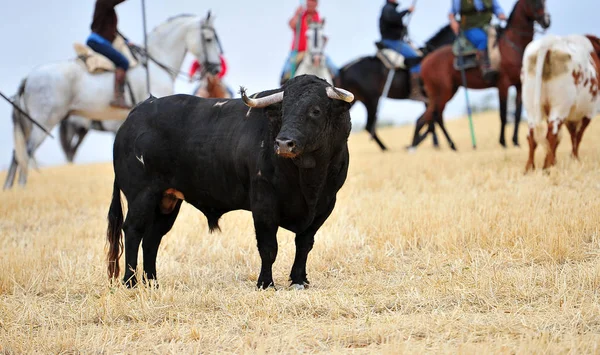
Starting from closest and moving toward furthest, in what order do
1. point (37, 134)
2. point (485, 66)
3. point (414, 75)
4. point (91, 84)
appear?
1. point (91, 84)
2. point (37, 134)
3. point (485, 66)
4. point (414, 75)

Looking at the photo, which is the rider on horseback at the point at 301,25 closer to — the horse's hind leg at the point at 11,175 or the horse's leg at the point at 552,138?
the horse's hind leg at the point at 11,175

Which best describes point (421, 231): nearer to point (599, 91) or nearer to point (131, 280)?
point (131, 280)

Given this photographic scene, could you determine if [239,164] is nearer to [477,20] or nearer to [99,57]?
[99,57]

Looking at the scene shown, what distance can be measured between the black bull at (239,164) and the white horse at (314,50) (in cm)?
1128

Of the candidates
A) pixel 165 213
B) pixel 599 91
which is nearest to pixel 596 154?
pixel 599 91

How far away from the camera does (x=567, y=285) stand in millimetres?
5746

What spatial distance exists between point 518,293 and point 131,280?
118 inches

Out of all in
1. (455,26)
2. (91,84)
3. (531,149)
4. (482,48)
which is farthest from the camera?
(455,26)

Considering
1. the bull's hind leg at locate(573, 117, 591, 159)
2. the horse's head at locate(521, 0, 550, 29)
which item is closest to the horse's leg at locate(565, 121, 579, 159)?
the bull's hind leg at locate(573, 117, 591, 159)

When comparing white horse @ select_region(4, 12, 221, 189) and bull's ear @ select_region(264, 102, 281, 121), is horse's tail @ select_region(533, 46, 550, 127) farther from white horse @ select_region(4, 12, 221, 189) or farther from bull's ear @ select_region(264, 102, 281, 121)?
white horse @ select_region(4, 12, 221, 189)

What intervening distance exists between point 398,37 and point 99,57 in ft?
29.3

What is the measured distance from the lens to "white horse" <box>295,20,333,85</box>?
58.8ft

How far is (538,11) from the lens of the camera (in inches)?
656

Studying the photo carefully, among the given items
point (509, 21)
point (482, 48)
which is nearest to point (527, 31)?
point (509, 21)
